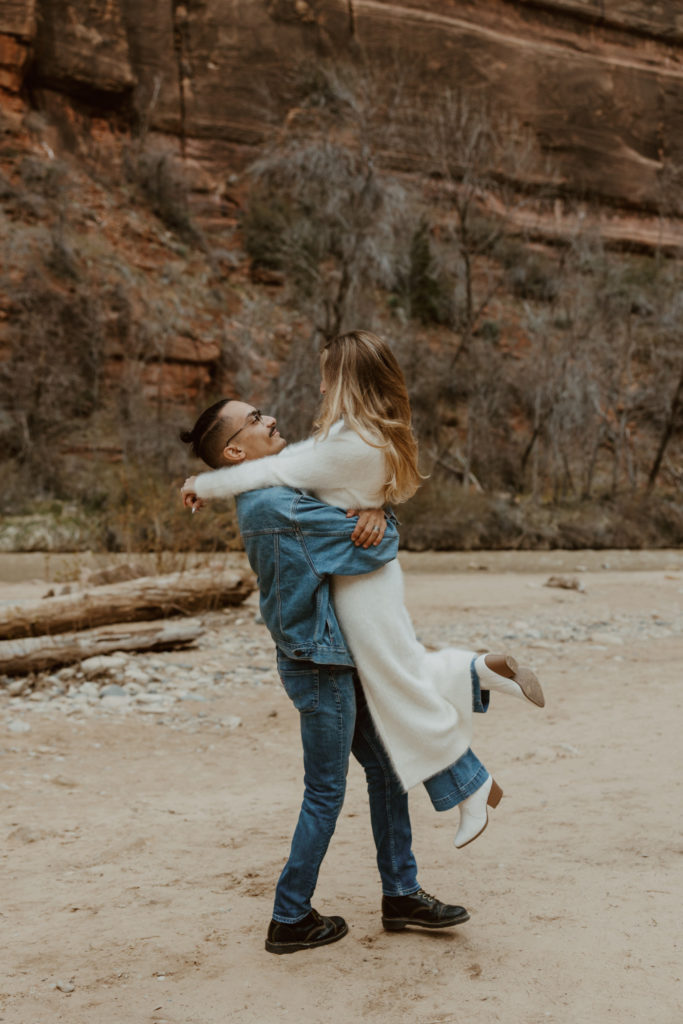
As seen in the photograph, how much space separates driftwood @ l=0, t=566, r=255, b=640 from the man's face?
469cm

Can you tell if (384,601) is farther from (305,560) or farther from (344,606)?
(305,560)

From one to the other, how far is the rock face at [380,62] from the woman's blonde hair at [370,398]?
28.6 meters

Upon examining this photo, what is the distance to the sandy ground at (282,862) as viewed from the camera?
2322 mm

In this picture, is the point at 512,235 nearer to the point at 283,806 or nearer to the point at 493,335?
the point at 493,335

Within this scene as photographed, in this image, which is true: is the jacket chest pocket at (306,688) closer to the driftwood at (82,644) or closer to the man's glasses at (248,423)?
the man's glasses at (248,423)

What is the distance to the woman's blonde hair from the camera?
2.48 meters

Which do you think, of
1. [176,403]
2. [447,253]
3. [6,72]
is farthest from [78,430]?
[447,253]

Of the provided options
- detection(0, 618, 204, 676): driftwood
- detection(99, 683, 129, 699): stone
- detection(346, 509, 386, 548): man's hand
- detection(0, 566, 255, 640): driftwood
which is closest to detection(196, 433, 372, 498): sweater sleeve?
detection(346, 509, 386, 548): man's hand

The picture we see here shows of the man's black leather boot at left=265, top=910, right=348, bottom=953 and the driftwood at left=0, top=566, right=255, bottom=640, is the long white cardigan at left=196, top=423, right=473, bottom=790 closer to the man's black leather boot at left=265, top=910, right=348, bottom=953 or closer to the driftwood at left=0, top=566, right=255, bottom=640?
the man's black leather boot at left=265, top=910, right=348, bottom=953

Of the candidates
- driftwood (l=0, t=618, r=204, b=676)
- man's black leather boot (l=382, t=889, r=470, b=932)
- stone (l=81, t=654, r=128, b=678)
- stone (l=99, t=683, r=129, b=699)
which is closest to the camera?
man's black leather boot (l=382, t=889, r=470, b=932)

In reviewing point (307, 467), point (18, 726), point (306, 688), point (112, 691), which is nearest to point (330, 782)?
point (306, 688)

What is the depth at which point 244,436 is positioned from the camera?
257cm

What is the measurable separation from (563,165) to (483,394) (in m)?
12.9

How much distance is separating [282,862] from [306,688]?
1.23 m
